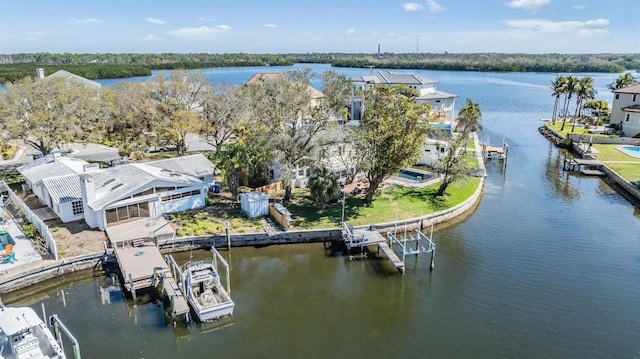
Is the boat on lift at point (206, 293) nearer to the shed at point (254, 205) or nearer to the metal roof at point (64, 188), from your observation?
the shed at point (254, 205)

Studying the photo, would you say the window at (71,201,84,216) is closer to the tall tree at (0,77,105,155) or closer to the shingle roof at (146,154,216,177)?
the shingle roof at (146,154,216,177)

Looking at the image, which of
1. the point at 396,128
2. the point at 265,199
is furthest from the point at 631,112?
the point at 265,199

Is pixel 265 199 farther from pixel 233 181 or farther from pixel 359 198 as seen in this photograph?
pixel 359 198

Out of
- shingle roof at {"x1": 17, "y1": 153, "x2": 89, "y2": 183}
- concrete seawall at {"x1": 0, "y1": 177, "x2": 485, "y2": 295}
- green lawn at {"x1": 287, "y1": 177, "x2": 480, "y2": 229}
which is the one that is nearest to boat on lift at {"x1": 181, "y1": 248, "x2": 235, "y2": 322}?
concrete seawall at {"x1": 0, "y1": 177, "x2": 485, "y2": 295}

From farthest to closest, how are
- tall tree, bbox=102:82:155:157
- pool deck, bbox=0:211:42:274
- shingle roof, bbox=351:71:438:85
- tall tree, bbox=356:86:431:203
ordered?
shingle roof, bbox=351:71:438:85
tall tree, bbox=102:82:155:157
tall tree, bbox=356:86:431:203
pool deck, bbox=0:211:42:274

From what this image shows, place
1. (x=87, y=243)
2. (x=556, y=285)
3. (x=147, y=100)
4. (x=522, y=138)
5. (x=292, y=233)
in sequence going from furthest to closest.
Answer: (x=522, y=138) < (x=147, y=100) < (x=292, y=233) < (x=87, y=243) < (x=556, y=285)

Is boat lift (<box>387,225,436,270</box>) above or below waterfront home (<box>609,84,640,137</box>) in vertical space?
below
